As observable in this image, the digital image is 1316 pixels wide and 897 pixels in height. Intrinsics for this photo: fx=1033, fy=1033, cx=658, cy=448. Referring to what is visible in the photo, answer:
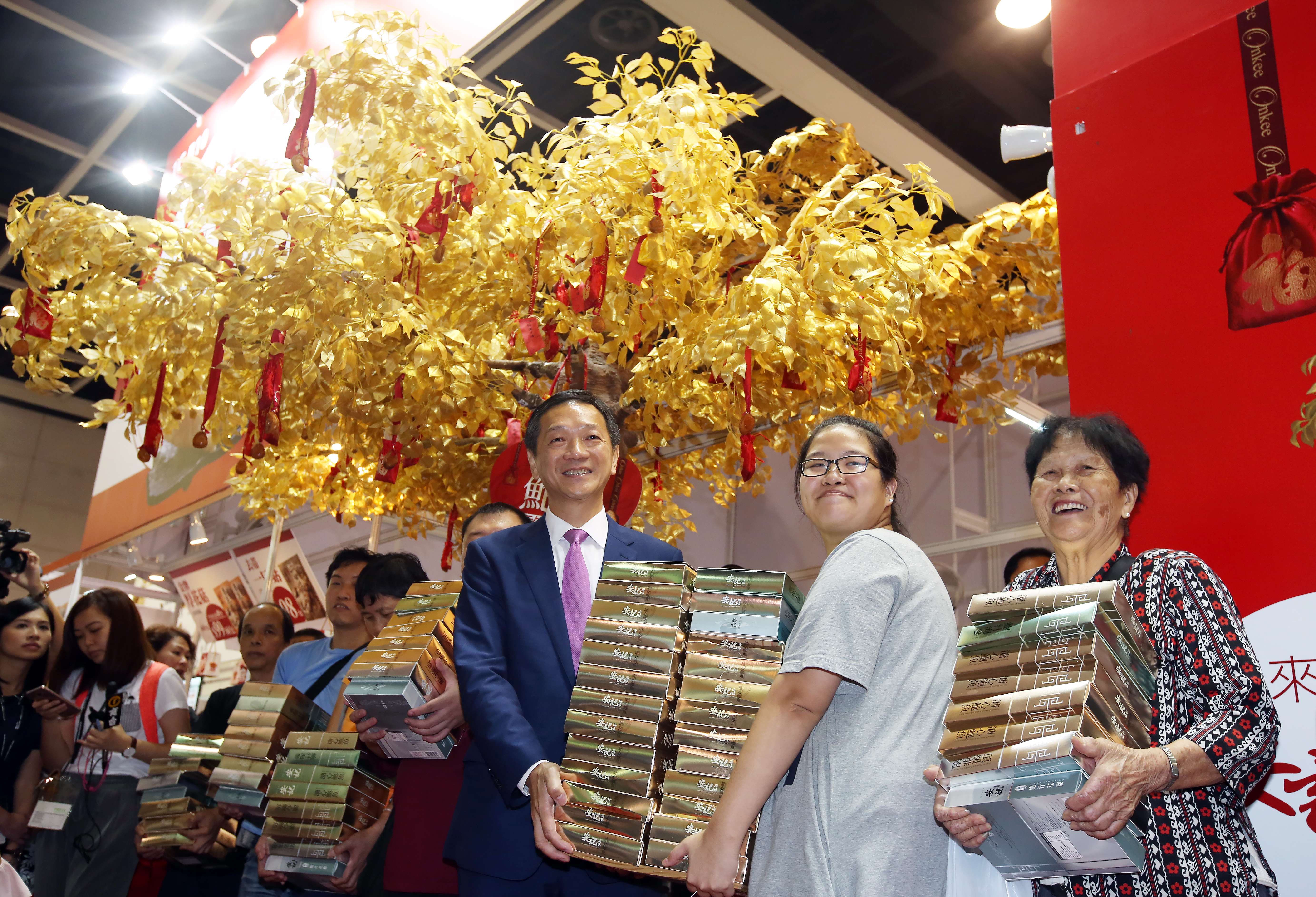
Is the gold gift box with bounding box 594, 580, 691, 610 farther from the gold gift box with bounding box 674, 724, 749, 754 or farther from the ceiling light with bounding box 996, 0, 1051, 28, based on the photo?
the ceiling light with bounding box 996, 0, 1051, 28

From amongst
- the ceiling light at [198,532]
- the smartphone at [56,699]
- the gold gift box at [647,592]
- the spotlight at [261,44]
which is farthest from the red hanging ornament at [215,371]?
the ceiling light at [198,532]

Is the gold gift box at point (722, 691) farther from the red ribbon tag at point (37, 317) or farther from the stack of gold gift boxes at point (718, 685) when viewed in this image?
the red ribbon tag at point (37, 317)

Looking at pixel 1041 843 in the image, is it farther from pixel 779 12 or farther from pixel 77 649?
pixel 779 12

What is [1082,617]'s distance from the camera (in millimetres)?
1468

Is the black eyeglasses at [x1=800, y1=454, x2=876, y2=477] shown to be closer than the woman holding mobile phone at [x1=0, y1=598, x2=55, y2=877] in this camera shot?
Yes

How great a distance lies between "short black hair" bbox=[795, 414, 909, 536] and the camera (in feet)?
5.98

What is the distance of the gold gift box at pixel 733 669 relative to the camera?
1763 mm

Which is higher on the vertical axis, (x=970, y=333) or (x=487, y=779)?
(x=970, y=333)

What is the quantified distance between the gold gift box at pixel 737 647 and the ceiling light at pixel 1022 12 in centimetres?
434

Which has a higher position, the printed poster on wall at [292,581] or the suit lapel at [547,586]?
the printed poster on wall at [292,581]

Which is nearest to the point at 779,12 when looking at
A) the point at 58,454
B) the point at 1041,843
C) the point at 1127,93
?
the point at 1127,93

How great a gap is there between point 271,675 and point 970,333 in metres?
3.06

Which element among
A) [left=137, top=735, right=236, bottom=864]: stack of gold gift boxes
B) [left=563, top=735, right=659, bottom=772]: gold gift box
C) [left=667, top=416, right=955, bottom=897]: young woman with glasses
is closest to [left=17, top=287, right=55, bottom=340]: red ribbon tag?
[left=137, top=735, right=236, bottom=864]: stack of gold gift boxes

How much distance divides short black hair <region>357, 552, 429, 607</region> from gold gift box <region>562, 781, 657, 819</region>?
4.25 feet
